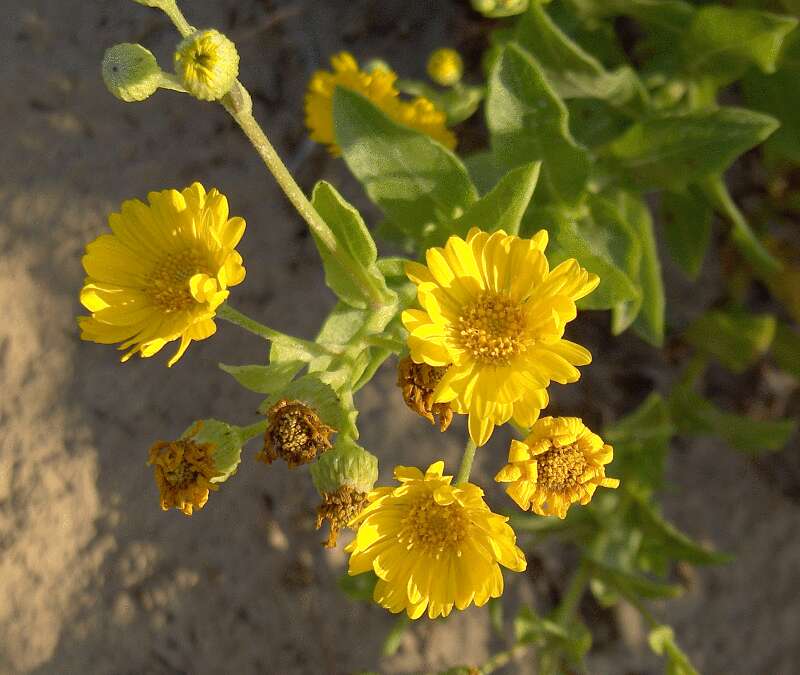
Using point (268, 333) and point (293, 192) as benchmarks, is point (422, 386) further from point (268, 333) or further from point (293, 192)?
point (293, 192)

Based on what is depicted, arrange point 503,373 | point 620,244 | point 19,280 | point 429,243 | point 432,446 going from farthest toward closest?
1. point 432,446
2. point 19,280
3. point 620,244
4. point 429,243
5. point 503,373

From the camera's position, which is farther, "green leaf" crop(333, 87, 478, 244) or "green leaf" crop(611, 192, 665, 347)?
"green leaf" crop(611, 192, 665, 347)

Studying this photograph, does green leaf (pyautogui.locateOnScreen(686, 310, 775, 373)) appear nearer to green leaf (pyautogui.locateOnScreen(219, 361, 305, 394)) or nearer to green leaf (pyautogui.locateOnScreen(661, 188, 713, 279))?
green leaf (pyautogui.locateOnScreen(661, 188, 713, 279))

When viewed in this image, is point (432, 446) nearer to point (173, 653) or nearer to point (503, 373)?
point (173, 653)

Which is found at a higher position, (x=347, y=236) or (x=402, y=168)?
(x=347, y=236)

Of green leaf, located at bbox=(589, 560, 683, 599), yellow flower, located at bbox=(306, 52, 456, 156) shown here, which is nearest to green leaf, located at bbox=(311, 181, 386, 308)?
yellow flower, located at bbox=(306, 52, 456, 156)

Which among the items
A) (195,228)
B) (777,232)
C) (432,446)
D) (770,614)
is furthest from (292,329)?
(770,614)

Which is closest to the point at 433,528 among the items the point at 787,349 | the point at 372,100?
the point at 372,100
